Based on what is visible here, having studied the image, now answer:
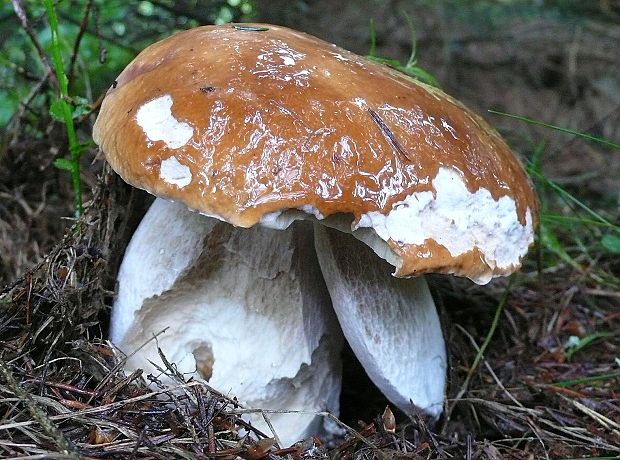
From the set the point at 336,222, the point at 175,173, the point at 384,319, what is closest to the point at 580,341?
the point at 384,319

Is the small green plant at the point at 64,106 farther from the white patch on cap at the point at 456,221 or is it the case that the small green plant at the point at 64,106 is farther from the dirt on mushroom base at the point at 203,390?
the white patch on cap at the point at 456,221

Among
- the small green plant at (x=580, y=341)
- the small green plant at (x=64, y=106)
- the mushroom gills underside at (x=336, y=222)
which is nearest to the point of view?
the mushroom gills underside at (x=336, y=222)

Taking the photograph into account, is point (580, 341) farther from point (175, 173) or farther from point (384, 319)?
point (175, 173)

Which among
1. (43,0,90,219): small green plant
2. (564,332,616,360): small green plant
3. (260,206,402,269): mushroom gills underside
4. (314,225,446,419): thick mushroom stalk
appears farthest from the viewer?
(564,332,616,360): small green plant

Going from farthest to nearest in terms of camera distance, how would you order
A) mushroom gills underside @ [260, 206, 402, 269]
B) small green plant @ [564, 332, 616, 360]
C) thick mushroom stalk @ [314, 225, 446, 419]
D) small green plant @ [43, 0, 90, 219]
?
small green plant @ [564, 332, 616, 360] → small green plant @ [43, 0, 90, 219] → thick mushroom stalk @ [314, 225, 446, 419] → mushroom gills underside @ [260, 206, 402, 269]

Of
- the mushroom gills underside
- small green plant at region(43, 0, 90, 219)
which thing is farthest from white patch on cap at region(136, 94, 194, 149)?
small green plant at region(43, 0, 90, 219)

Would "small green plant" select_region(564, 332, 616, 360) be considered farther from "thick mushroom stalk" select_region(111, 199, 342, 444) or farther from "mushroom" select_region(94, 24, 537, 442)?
"thick mushroom stalk" select_region(111, 199, 342, 444)

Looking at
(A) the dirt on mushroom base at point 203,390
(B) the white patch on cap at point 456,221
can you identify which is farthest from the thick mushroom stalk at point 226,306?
(B) the white patch on cap at point 456,221

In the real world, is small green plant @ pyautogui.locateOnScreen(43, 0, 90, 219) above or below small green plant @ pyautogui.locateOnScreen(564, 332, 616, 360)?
above
